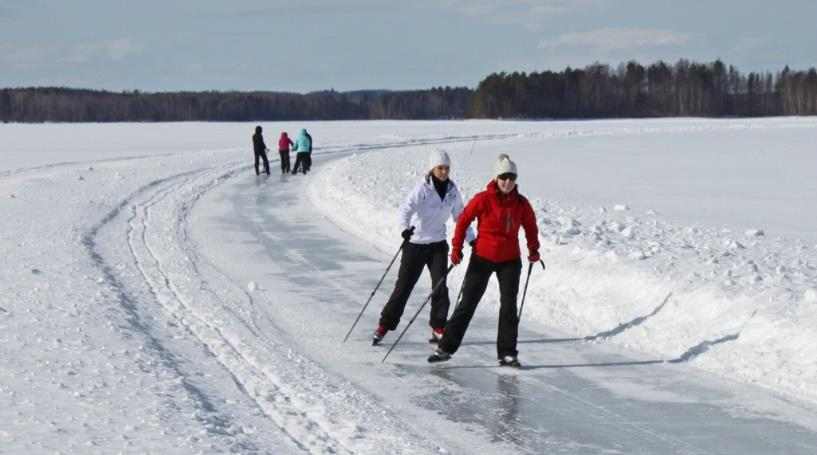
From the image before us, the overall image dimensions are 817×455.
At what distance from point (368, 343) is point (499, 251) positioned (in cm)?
165

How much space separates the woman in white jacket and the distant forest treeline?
156 metres

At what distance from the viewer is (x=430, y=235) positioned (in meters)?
8.80

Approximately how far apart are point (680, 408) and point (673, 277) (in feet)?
12.0

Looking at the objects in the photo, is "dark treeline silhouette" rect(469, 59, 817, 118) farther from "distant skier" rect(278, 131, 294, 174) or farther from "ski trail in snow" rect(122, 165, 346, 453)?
"ski trail in snow" rect(122, 165, 346, 453)

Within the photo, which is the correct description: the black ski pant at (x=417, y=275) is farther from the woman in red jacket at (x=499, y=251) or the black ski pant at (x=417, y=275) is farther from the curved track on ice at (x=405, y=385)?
the woman in red jacket at (x=499, y=251)

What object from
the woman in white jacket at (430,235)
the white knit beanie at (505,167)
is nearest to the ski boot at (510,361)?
the woman in white jacket at (430,235)

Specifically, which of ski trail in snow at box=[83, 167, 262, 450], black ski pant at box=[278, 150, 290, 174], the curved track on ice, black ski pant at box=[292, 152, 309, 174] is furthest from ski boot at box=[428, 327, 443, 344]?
black ski pant at box=[278, 150, 290, 174]

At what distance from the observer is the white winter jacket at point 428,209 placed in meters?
8.56

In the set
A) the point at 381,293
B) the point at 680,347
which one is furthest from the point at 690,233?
the point at 680,347

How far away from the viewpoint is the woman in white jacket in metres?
8.55

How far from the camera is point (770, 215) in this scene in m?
20.2

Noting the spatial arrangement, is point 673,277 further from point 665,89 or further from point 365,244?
point 665,89

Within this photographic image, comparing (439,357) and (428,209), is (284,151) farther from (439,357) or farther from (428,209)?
(439,357)

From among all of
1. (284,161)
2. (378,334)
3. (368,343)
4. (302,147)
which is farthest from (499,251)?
(284,161)
